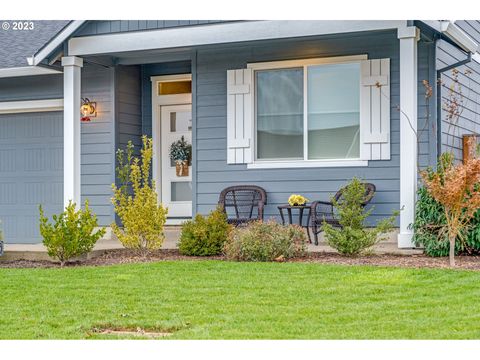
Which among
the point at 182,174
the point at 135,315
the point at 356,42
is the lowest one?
the point at 135,315

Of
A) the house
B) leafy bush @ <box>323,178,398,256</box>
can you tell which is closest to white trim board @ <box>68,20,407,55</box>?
Result: the house

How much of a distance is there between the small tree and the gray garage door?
6.05 metres

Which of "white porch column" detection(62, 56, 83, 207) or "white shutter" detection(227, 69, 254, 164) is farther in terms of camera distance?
"white shutter" detection(227, 69, 254, 164)

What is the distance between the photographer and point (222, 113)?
39.5 ft

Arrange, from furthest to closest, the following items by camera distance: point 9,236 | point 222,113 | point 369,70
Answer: point 9,236 → point 222,113 → point 369,70

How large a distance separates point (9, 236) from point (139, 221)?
3.71 meters

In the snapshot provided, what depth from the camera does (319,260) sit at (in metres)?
9.48

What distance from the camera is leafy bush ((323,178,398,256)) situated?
962 centimetres

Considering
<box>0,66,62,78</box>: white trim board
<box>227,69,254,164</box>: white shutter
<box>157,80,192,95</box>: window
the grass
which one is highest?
A: <box>0,66,62,78</box>: white trim board

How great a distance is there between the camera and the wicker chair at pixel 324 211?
1056 centimetres

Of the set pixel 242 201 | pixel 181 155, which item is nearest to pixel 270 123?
pixel 242 201

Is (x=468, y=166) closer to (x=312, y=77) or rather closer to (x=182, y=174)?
(x=312, y=77)

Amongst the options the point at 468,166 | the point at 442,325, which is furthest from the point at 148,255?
the point at 442,325

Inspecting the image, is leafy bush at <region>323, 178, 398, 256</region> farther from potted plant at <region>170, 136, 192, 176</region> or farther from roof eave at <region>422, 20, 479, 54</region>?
potted plant at <region>170, 136, 192, 176</region>
